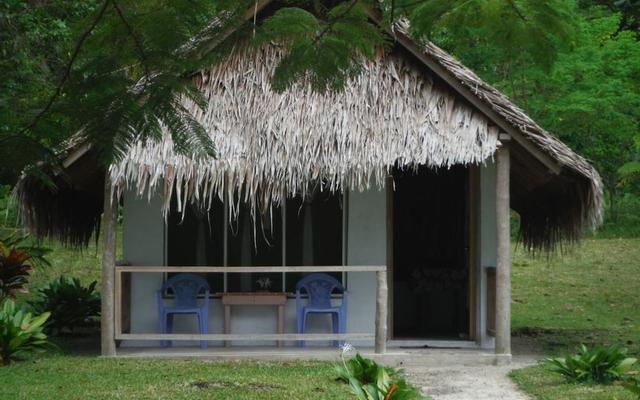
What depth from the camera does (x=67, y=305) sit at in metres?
13.3

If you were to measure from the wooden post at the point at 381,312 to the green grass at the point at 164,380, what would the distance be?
2.38 ft

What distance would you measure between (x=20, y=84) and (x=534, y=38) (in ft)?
11.0

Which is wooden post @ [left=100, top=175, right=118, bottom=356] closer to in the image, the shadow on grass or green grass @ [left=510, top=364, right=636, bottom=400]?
green grass @ [left=510, top=364, right=636, bottom=400]

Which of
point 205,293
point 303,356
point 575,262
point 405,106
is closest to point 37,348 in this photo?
point 205,293

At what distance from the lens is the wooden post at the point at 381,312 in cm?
1041

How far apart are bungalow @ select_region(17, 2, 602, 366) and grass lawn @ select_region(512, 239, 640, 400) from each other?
1.26 meters

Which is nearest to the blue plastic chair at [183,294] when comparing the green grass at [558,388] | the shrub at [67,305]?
the shrub at [67,305]

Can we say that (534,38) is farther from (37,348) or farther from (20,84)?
(37,348)

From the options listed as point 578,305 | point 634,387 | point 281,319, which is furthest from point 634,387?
point 578,305

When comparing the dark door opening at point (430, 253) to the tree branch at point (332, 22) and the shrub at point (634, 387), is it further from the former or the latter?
the tree branch at point (332, 22)

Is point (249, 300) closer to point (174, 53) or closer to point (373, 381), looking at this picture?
point (373, 381)

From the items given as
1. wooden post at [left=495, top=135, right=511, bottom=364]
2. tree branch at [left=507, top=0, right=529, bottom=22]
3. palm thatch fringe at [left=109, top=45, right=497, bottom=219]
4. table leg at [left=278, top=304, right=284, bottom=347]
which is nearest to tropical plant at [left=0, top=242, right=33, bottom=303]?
palm thatch fringe at [left=109, top=45, right=497, bottom=219]

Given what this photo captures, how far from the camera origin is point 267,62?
1035cm

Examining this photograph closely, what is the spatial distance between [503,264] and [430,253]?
317 cm
